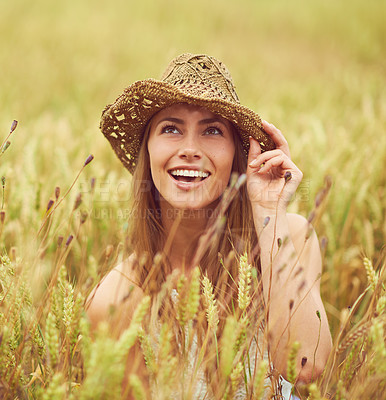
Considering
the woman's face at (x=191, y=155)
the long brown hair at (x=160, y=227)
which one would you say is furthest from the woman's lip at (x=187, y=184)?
the long brown hair at (x=160, y=227)

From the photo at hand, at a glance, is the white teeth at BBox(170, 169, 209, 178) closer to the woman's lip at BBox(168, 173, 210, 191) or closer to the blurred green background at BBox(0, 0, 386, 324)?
the woman's lip at BBox(168, 173, 210, 191)

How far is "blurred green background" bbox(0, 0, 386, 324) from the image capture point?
189cm

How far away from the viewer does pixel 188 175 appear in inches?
49.3

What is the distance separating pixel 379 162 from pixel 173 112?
1.32 meters

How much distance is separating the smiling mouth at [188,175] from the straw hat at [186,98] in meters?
0.19

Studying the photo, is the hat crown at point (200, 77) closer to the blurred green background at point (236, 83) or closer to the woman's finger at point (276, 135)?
the woman's finger at point (276, 135)

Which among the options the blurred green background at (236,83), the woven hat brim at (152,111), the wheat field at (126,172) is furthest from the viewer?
the blurred green background at (236,83)

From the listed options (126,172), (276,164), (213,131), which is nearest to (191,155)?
(213,131)

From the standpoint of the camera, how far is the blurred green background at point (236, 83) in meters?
1.89

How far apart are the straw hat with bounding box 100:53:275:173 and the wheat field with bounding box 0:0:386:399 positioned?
0.94 feet

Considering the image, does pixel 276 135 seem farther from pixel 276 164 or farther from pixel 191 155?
pixel 191 155

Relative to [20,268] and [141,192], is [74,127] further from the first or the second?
[20,268]

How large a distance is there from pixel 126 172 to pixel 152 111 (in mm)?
1195

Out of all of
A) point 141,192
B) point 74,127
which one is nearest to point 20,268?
point 141,192
